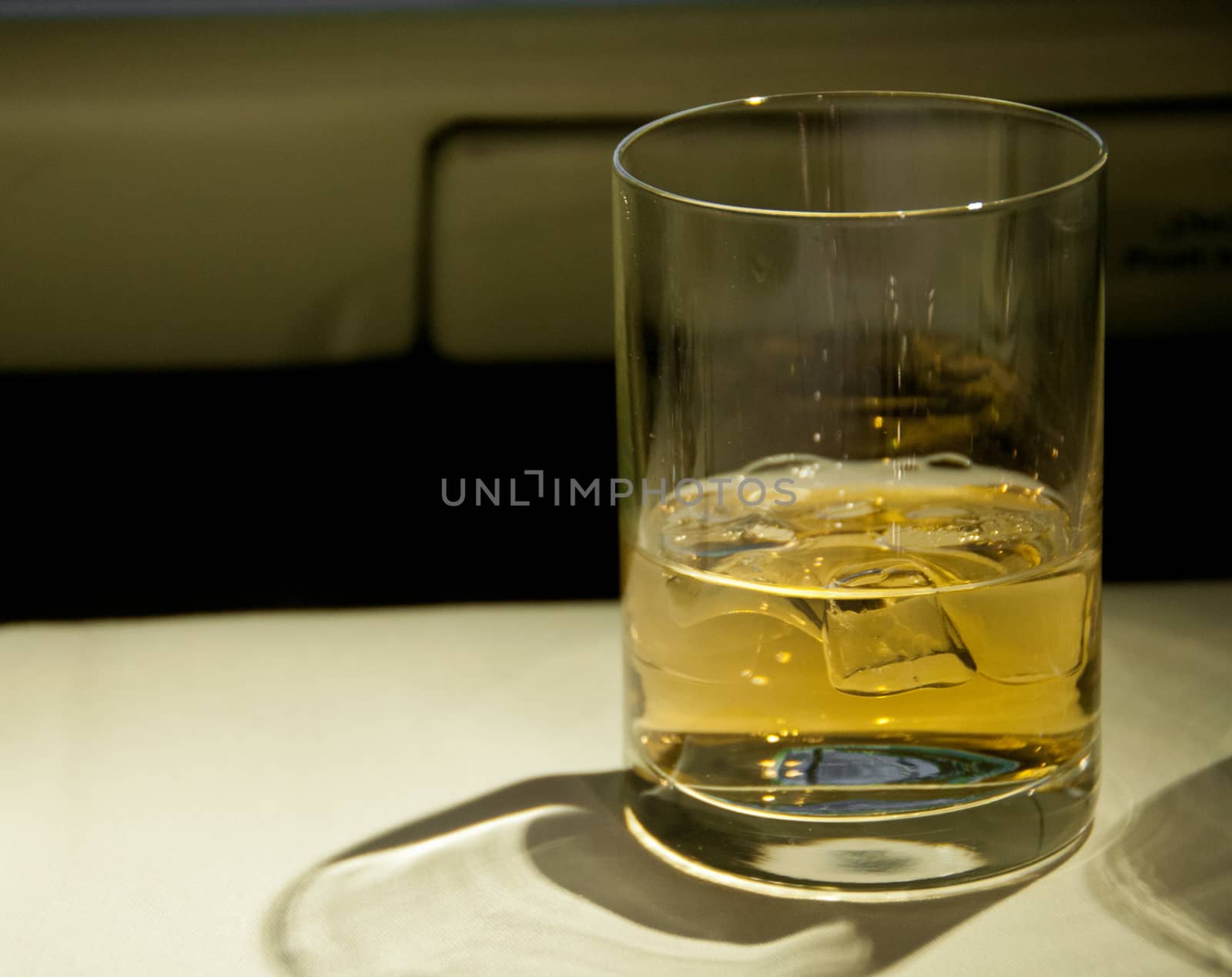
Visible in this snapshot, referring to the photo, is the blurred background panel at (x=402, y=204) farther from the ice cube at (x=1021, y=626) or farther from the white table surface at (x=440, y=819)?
the ice cube at (x=1021, y=626)

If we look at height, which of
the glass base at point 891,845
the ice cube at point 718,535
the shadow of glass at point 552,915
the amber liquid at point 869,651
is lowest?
the shadow of glass at point 552,915

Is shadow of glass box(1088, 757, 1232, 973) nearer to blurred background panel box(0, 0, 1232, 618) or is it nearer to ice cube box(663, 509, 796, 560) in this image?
ice cube box(663, 509, 796, 560)

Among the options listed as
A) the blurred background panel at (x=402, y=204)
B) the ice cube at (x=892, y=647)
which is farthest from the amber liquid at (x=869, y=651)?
the blurred background panel at (x=402, y=204)

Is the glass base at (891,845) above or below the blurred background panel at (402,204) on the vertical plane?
below

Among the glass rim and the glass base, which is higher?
the glass rim

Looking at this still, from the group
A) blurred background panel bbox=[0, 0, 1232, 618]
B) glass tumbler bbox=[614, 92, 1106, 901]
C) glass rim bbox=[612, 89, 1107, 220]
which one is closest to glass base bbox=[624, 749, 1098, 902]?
glass tumbler bbox=[614, 92, 1106, 901]

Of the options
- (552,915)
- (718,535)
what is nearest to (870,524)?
(718,535)

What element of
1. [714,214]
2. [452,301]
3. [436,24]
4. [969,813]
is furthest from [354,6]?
[969,813]

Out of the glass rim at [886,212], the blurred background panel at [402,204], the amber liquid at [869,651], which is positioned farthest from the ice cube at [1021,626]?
the blurred background panel at [402,204]

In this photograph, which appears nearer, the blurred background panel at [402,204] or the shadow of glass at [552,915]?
the shadow of glass at [552,915]
